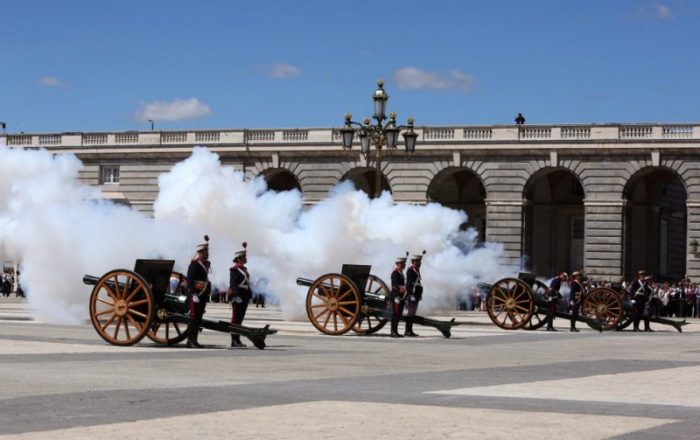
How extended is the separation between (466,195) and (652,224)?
29.5ft

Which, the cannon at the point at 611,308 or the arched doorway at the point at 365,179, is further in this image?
the arched doorway at the point at 365,179

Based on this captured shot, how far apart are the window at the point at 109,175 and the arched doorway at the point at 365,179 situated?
11232 mm

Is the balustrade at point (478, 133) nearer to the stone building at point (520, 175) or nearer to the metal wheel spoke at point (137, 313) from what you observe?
the stone building at point (520, 175)

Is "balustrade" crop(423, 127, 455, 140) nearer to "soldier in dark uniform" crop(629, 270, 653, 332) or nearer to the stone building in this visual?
the stone building

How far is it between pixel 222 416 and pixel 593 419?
9.80 feet

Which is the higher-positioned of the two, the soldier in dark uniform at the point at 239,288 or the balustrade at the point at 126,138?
the balustrade at the point at 126,138

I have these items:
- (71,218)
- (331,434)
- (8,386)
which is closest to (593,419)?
(331,434)

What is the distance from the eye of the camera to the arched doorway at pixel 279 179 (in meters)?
64.8

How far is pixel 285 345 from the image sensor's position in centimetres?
2234

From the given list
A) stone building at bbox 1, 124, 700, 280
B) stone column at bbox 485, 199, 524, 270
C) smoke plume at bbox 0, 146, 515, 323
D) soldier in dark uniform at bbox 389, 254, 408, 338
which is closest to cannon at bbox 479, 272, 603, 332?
smoke plume at bbox 0, 146, 515, 323

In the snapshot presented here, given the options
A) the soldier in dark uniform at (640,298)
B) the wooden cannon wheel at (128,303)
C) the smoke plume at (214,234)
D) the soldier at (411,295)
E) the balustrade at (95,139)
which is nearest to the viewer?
the wooden cannon wheel at (128,303)

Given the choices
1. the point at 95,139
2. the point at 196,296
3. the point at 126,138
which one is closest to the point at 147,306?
the point at 196,296

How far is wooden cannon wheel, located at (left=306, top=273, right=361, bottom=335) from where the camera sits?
2659 centimetres

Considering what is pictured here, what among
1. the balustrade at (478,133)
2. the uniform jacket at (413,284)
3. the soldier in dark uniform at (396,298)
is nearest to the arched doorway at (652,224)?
the balustrade at (478,133)
